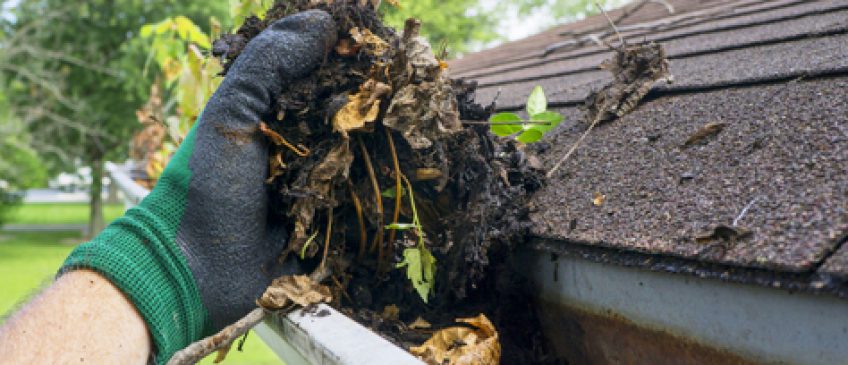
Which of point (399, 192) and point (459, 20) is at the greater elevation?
point (459, 20)

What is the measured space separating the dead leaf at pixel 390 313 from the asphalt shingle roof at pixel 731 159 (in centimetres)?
33

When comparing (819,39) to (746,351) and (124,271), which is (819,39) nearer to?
(746,351)

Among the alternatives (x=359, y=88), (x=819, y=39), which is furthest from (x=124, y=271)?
(x=819, y=39)

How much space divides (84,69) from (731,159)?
18.0 meters

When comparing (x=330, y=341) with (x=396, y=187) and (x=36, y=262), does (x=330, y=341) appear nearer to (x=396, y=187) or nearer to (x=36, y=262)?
(x=396, y=187)

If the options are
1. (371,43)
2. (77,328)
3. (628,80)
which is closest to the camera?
(77,328)

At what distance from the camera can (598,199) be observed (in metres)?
1.15

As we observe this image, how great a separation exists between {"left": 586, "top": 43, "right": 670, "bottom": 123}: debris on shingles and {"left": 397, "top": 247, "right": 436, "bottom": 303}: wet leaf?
1.96ft

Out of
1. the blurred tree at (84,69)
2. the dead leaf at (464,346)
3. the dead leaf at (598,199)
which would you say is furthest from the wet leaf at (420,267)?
the blurred tree at (84,69)

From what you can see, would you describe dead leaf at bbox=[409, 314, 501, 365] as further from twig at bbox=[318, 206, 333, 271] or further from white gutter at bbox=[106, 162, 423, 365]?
twig at bbox=[318, 206, 333, 271]

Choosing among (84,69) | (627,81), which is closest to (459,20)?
(84,69)

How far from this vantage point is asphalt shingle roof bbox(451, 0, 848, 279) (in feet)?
2.64

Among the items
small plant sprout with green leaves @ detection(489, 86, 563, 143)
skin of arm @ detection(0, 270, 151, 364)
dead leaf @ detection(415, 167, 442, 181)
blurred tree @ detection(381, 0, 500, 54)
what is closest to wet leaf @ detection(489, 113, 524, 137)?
small plant sprout with green leaves @ detection(489, 86, 563, 143)

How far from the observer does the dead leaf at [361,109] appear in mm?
1186
